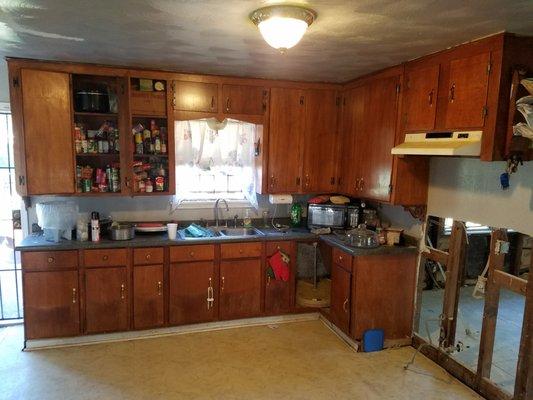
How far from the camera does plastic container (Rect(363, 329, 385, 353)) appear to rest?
327cm

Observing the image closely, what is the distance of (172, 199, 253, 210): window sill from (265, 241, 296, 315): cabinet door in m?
0.65

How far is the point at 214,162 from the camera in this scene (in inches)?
158

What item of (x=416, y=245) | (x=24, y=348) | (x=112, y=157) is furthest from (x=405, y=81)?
(x=24, y=348)

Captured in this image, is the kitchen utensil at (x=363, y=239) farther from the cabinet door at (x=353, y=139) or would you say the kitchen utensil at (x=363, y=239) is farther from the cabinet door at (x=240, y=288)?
the cabinet door at (x=240, y=288)

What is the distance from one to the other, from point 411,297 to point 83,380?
2.70 metres

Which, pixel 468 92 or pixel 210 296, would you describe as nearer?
pixel 468 92

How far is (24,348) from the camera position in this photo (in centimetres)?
320

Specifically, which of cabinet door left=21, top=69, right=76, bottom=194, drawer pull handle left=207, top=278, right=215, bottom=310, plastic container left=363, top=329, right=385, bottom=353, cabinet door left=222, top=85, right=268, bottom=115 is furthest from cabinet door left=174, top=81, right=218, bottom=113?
plastic container left=363, top=329, right=385, bottom=353

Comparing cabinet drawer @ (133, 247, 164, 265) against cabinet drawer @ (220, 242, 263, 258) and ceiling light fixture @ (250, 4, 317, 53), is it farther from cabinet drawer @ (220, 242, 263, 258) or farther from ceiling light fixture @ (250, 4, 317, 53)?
ceiling light fixture @ (250, 4, 317, 53)

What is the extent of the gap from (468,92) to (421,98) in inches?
16.7

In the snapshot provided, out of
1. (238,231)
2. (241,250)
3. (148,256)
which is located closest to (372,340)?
(241,250)

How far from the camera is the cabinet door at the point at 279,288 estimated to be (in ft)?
12.2

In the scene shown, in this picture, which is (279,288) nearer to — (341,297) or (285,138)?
(341,297)

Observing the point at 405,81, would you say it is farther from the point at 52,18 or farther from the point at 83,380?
the point at 83,380
